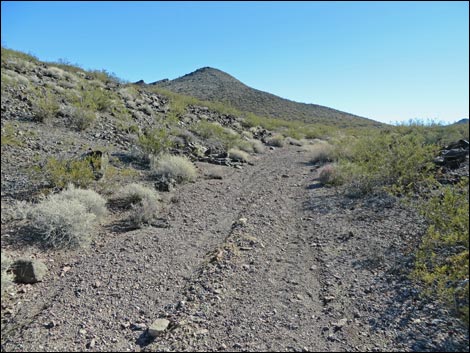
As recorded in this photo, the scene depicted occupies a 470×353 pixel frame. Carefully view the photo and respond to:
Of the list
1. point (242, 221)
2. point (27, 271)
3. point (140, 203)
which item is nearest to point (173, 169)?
point (140, 203)

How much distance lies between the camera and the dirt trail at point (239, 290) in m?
3.96

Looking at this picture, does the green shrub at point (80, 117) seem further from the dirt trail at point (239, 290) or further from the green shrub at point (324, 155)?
the green shrub at point (324, 155)

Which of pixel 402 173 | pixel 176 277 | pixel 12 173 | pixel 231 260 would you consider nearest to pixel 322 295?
pixel 231 260

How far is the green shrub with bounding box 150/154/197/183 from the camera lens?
10.6 meters

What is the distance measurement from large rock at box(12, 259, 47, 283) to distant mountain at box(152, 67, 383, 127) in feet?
151

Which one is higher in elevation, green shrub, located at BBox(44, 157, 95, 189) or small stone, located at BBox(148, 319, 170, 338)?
green shrub, located at BBox(44, 157, 95, 189)

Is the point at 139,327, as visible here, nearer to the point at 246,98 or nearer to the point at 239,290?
the point at 239,290

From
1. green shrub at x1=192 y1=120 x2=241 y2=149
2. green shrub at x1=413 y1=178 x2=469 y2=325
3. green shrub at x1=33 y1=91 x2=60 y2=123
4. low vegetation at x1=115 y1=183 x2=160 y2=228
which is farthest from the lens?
green shrub at x1=192 y1=120 x2=241 y2=149

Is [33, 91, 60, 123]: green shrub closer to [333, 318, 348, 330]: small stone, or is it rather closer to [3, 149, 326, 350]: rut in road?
[3, 149, 326, 350]: rut in road

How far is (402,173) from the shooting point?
9.98m

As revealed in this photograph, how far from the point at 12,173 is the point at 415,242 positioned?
8608 millimetres

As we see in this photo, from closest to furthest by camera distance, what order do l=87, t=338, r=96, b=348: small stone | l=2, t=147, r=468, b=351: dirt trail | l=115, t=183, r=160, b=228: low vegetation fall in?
l=87, t=338, r=96, b=348: small stone, l=2, t=147, r=468, b=351: dirt trail, l=115, t=183, r=160, b=228: low vegetation

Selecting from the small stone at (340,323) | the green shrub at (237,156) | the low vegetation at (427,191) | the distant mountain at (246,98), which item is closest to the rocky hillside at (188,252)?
the small stone at (340,323)

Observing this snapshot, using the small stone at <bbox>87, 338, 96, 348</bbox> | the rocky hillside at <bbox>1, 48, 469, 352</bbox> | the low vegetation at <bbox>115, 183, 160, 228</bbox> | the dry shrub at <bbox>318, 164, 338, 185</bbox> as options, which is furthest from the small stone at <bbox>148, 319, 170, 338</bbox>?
the dry shrub at <bbox>318, 164, 338, 185</bbox>
